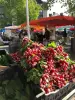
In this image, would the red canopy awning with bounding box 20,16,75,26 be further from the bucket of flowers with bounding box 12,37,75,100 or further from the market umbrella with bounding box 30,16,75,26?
the bucket of flowers with bounding box 12,37,75,100

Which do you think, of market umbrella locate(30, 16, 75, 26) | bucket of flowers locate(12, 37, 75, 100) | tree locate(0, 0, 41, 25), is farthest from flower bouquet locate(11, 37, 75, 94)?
tree locate(0, 0, 41, 25)

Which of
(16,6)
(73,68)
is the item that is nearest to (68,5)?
(73,68)

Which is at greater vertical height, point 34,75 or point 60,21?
point 60,21

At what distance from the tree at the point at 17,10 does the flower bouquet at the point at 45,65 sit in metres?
41.5

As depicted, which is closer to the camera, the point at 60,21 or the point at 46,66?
the point at 46,66

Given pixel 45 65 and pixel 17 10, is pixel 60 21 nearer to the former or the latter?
pixel 45 65

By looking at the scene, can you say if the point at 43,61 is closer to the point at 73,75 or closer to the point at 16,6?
the point at 73,75

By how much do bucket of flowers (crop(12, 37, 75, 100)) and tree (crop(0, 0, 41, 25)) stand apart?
41520 millimetres

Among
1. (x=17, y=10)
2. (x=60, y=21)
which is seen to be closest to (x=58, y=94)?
(x=60, y=21)

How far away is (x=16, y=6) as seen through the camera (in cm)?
4672

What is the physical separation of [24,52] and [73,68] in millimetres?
932

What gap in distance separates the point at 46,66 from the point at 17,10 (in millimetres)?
43092

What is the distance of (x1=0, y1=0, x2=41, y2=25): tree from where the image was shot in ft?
152

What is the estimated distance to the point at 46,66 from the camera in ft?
15.2
